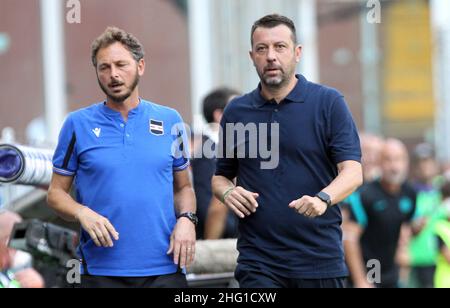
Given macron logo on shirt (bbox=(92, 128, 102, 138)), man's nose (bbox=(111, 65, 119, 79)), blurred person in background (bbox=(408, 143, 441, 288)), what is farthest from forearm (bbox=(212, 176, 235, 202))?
blurred person in background (bbox=(408, 143, 441, 288))

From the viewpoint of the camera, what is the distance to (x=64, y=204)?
18.1ft

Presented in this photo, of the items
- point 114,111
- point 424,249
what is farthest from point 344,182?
point 424,249

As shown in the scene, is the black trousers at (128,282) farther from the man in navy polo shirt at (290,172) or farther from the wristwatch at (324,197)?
the wristwatch at (324,197)

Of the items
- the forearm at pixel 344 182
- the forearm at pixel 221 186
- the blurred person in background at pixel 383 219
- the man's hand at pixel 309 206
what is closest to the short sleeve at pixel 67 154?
the forearm at pixel 221 186

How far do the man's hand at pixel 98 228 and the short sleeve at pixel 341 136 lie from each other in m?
1.05

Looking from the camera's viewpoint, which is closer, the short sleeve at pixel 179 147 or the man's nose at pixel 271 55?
the man's nose at pixel 271 55

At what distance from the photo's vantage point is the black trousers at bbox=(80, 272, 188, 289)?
18.0 ft

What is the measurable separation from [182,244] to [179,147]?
472 mm

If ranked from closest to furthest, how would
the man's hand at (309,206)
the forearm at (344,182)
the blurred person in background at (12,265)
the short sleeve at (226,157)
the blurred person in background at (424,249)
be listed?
the man's hand at (309,206)
the forearm at (344,182)
the short sleeve at (226,157)
the blurred person in background at (12,265)
the blurred person in background at (424,249)

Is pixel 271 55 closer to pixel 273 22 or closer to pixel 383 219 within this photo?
pixel 273 22

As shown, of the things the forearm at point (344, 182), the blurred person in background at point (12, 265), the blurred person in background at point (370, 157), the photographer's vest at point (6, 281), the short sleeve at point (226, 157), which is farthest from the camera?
the blurred person in background at point (370, 157)

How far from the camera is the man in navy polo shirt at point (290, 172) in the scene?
5535 millimetres

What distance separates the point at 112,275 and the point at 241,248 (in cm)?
63
